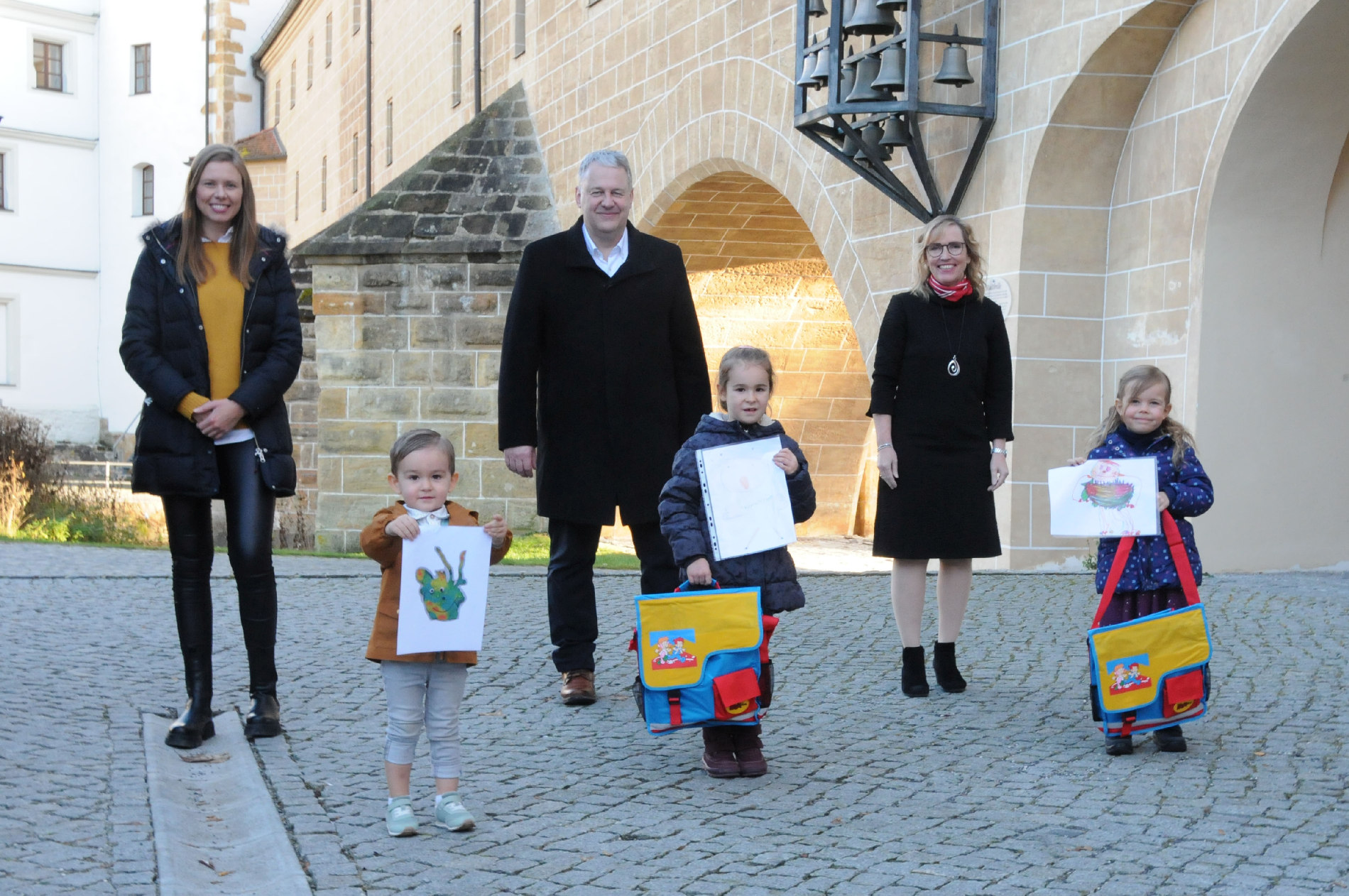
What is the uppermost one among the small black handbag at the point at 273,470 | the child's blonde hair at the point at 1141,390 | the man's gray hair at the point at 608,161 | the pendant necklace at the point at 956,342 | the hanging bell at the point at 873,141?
the hanging bell at the point at 873,141

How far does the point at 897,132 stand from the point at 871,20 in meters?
0.76

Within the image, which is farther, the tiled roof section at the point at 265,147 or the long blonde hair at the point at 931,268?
the tiled roof section at the point at 265,147

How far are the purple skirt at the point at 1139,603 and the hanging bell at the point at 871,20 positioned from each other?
5.97 m

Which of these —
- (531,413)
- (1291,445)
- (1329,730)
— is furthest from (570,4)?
(1329,730)

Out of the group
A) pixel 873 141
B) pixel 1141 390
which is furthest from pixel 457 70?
pixel 1141 390

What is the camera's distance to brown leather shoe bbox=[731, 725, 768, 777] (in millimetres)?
4246

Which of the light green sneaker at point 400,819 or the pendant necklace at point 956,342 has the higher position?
the pendant necklace at point 956,342

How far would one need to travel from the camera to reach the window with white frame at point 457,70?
20047 mm

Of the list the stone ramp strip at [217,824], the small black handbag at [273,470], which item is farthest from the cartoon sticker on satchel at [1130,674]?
the small black handbag at [273,470]

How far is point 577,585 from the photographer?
17.3 feet

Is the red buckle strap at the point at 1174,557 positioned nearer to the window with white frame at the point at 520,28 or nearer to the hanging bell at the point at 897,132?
the hanging bell at the point at 897,132

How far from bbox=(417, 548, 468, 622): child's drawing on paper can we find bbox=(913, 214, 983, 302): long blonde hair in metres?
2.31

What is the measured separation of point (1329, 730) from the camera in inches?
187

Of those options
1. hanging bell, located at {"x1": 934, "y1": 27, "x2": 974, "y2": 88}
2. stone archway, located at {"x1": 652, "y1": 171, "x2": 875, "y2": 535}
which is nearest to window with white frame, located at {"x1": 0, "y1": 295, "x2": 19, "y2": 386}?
stone archway, located at {"x1": 652, "y1": 171, "x2": 875, "y2": 535}
